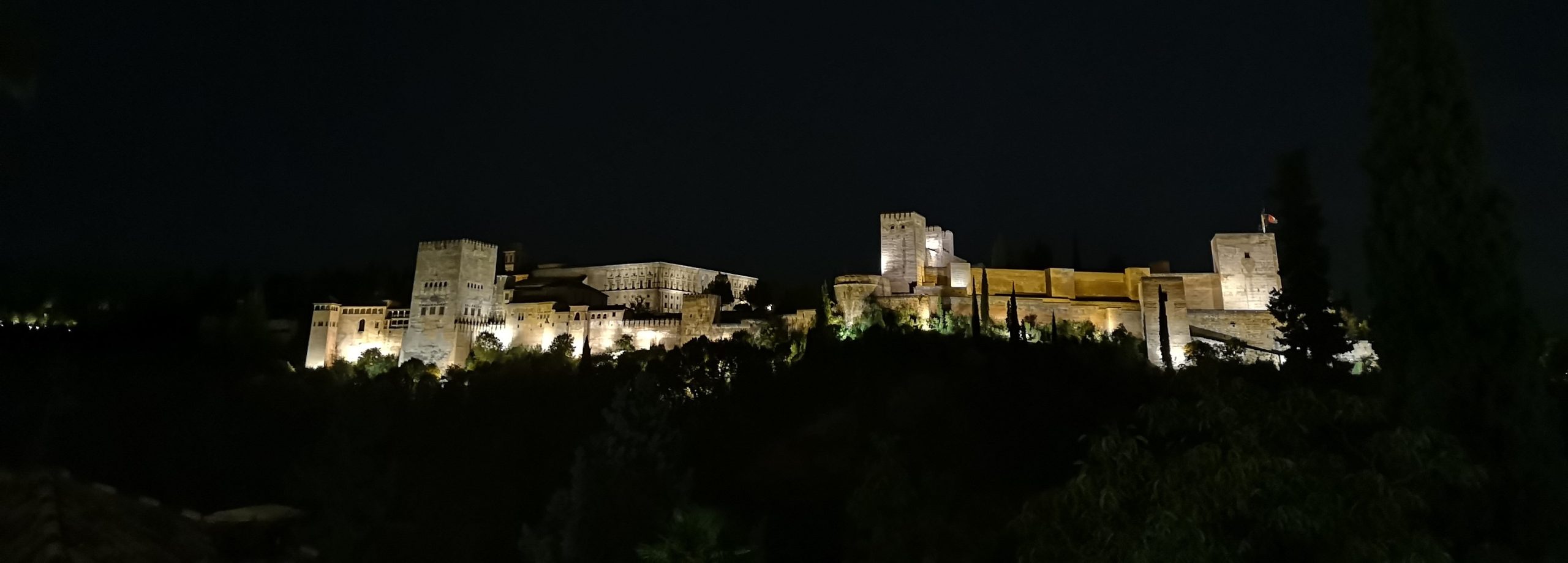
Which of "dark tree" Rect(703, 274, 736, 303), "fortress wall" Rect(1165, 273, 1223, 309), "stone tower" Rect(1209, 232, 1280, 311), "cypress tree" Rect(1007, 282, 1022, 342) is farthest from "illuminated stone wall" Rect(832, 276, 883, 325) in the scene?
"stone tower" Rect(1209, 232, 1280, 311)

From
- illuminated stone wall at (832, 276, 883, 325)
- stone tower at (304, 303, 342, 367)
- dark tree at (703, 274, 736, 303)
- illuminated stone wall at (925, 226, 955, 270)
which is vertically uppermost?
illuminated stone wall at (925, 226, 955, 270)

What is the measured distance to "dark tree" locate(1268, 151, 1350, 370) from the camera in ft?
93.1

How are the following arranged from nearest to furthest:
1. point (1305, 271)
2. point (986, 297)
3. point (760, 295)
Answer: point (1305, 271) < point (986, 297) < point (760, 295)

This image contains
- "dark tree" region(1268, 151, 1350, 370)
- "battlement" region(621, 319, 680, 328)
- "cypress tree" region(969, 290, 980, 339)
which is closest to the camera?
"dark tree" region(1268, 151, 1350, 370)

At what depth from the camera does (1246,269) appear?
47719 millimetres

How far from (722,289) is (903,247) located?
16500 millimetres

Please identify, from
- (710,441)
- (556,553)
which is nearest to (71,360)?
(710,441)

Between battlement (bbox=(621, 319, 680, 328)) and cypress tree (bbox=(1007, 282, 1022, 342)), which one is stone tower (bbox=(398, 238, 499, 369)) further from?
cypress tree (bbox=(1007, 282, 1022, 342))

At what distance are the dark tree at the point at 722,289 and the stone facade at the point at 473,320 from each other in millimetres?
8357

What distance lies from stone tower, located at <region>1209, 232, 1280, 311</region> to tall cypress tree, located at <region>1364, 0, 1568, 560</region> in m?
41.4

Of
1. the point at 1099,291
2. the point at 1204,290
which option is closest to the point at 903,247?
the point at 1099,291

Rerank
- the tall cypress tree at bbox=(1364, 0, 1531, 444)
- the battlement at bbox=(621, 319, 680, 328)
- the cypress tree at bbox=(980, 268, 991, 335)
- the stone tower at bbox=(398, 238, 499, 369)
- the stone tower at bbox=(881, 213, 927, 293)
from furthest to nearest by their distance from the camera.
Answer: the stone tower at bbox=(881, 213, 927, 293)
the battlement at bbox=(621, 319, 680, 328)
the stone tower at bbox=(398, 238, 499, 369)
the cypress tree at bbox=(980, 268, 991, 335)
the tall cypress tree at bbox=(1364, 0, 1531, 444)

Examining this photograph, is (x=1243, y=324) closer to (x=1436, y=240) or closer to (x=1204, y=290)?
(x=1204, y=290)

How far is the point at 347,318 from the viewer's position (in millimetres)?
51500
